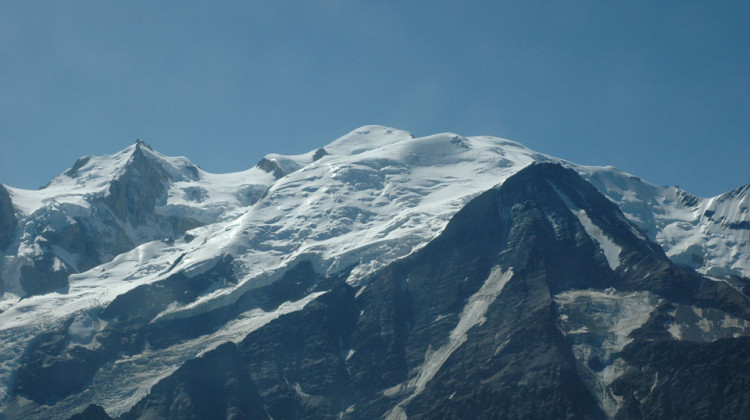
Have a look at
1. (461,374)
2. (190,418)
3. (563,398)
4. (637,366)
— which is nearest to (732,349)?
(637,366)

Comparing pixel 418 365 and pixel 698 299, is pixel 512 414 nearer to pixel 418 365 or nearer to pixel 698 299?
pixel 418 365

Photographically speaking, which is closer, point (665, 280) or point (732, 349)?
point (732, 349)

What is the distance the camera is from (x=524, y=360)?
602 ft

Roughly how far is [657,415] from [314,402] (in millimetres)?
61967

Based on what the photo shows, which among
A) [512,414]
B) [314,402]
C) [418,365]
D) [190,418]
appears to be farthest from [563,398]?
[190,418]

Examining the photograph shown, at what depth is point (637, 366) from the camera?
177875mm

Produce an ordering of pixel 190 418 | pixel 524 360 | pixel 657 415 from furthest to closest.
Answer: pixel 190 418
pixel 524 360
pixel 657 415

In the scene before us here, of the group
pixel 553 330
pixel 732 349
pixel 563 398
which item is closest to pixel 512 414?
pixel 563 398

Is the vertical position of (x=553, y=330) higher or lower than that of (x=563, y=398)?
higher

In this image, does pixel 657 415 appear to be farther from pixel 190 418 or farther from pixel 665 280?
pixel 190 418

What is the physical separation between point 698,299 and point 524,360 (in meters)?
35.9

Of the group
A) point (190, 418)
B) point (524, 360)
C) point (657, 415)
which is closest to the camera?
point (657, 415)

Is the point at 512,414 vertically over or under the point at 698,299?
under

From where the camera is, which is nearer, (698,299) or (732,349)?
(732,349)
